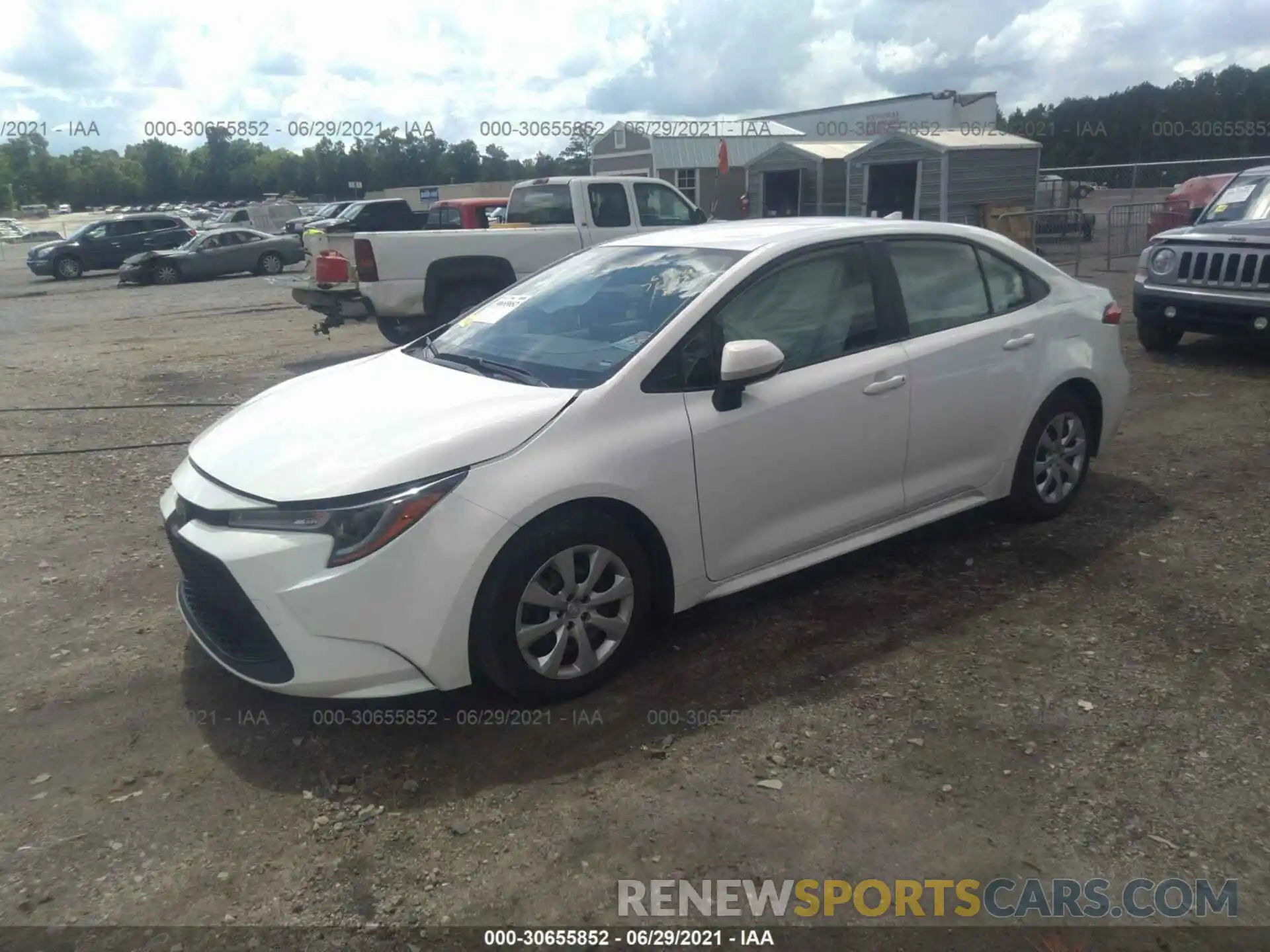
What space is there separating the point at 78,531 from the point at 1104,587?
542cm

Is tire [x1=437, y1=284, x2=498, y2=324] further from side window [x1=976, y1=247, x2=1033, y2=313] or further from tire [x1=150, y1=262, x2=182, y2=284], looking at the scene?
tire [x1=150, y1=262, x2=182, y2=284]

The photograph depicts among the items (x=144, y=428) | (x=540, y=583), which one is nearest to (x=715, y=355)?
(x=540, y=583)

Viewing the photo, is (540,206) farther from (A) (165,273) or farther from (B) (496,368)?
(A) (165,273)

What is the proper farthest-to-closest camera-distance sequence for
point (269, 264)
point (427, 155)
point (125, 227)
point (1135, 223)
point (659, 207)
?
point (427, 155), point (125, 227), point (269, 264), point (1135, 223), point (659, 207)

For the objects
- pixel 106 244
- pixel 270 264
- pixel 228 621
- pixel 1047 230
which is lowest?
pixel 270 264

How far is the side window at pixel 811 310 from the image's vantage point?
4004 mm

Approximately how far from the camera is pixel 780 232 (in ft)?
14.3

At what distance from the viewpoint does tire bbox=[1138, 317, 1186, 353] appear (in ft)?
31.1

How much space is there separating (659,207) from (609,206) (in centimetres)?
80

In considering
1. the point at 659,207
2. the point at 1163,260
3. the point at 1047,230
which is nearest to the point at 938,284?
the point at 1163,260

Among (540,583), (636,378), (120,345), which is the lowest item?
(120,345)

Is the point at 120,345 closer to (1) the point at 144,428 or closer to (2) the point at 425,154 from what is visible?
(1) the point at 144,428

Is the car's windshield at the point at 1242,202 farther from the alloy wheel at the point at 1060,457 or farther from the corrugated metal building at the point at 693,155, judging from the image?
the corrugated metal building at the point at 693,155

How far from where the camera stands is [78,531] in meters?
5.58
